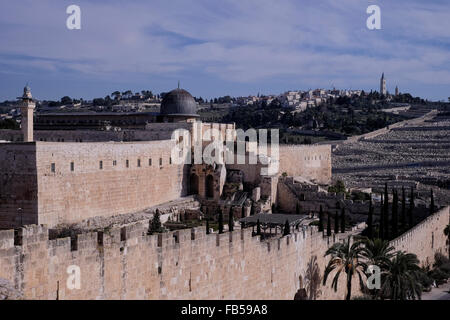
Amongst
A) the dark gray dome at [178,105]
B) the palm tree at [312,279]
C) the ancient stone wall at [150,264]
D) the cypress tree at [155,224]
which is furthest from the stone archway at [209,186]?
the ancient stone wall at [150,264]

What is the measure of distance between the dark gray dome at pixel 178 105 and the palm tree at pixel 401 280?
2258cm

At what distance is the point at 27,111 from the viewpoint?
2989 cm

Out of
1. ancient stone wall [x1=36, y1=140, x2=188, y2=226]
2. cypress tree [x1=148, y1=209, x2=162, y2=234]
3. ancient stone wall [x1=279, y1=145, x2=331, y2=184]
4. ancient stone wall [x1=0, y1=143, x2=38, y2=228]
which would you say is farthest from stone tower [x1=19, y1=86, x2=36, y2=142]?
ancient stone wall [x1=279, y1=145, x2=331, y2=184]

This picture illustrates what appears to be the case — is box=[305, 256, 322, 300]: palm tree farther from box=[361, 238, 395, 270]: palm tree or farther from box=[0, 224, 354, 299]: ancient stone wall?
box=[361, 238, 395, 270]: palm tree

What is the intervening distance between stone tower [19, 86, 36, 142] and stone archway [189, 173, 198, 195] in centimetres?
896

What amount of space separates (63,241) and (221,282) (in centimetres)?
386

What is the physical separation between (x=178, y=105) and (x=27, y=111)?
1021 cm

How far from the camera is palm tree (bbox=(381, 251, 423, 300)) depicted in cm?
1595

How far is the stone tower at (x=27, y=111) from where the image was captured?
2914 centimetres

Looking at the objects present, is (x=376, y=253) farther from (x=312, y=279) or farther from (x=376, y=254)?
(x=312, y=279)

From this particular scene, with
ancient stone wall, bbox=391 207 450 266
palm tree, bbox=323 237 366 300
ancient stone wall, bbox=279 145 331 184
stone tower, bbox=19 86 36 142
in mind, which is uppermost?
stone tower, bbox=19 86 36 142

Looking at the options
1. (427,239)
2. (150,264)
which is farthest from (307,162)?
(150,264)

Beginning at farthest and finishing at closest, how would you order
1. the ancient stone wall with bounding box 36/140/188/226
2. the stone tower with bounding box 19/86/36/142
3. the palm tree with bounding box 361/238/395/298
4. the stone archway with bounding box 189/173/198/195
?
the stone archway with bounding box 189/173/198/195, the stone tower with bounding box 19/86/36/142, the ancient stone wall with bounding box 36/140/188/226, the palm tree with bounding box 361/238/395/298

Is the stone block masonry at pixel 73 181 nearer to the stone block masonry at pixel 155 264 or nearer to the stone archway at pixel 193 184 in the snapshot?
the stone archway at pixel 193 184
